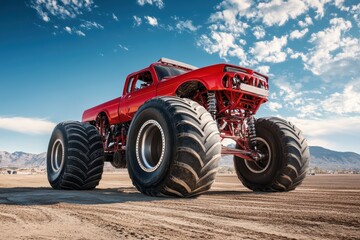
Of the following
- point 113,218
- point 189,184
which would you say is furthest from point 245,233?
point 189,184

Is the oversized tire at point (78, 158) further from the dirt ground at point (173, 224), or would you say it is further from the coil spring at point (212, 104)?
the dirt ground at point (173, 224)

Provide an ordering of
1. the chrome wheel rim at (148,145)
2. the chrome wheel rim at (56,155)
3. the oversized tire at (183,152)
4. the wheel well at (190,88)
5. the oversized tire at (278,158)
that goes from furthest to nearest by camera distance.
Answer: the chrome wheel rim at (56,155)
the oversized tire at (278,158)
the wheel well at (190,88)
the chrome wheel rim at (148,145)
the oversized tire at (183,152)

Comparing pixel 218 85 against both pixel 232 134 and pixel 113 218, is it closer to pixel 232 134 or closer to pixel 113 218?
pixel 232 134

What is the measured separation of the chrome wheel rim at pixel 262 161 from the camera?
642cm

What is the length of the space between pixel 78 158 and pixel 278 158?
4.11m

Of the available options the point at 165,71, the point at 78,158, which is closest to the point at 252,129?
the point at 165,71

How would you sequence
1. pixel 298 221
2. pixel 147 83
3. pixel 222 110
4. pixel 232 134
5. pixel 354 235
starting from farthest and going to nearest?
pixel 147 83 < pixel 232 134 < pixel 222 110 < pixel 298 221 < pixel 354 235

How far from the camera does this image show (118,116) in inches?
297

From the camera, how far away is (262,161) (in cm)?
663

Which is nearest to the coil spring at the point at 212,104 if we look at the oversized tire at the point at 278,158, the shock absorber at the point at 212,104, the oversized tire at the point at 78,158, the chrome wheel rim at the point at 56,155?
the shock absorber at the point at 212,104

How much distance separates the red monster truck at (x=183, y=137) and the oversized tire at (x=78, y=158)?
0.02 metres

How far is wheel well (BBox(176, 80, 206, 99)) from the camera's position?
18.9 ft

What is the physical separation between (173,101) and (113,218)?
7.84 ft

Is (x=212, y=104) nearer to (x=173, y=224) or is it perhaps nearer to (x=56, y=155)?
(x=173, y=224)
